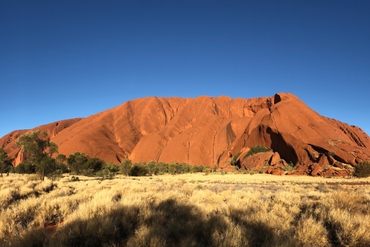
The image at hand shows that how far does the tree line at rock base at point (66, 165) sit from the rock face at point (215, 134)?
26.5 feet

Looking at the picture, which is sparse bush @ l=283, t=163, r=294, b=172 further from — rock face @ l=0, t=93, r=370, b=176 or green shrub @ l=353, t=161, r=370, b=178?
green shrub @ l=353, t=161, r=370, b=178

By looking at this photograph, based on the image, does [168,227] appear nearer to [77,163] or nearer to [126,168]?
[126,168]

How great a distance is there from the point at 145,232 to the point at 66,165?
6131 cm

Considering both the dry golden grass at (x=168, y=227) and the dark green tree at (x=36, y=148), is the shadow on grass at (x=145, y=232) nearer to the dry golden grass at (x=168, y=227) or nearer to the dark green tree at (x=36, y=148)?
the dry golden grass at (x=168, y=227)

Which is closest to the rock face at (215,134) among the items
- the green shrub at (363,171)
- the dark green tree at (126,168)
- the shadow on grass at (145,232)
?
the green shrub at (363,171)

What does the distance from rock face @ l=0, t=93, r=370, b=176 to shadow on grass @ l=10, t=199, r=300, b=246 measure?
46.1 meters

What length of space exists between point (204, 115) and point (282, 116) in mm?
41416

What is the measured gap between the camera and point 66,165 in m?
A: 59.2

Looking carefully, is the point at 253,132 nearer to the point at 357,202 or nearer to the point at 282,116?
the point at 282,116

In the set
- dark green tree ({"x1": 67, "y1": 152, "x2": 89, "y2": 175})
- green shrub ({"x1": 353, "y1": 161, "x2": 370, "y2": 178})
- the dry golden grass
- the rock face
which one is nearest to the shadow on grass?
the dry golden grass

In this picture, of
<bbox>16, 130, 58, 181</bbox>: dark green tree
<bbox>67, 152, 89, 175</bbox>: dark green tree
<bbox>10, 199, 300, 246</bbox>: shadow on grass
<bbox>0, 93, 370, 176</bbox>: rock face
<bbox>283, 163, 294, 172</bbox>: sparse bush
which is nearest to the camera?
<bbox>10, 199, 300, 246</bbox>: shadow on grass

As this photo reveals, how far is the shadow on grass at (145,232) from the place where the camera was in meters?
4.80

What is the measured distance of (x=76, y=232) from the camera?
204 inches

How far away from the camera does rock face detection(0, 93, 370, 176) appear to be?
57562mm
